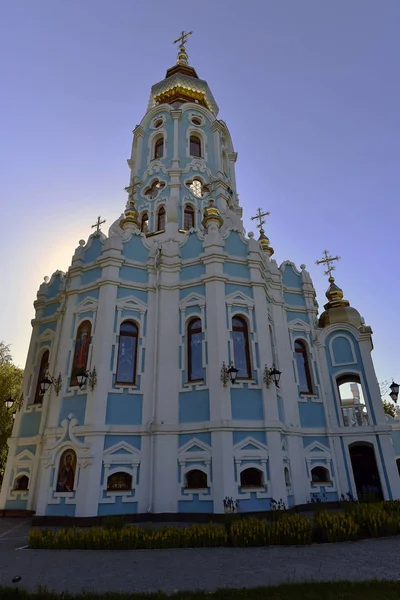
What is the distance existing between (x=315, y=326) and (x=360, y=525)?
426 inches

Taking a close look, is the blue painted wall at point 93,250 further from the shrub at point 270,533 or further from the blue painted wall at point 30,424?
the shrub at point 270,533

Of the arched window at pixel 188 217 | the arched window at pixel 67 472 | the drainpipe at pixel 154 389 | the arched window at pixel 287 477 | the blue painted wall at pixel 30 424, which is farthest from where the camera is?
the arched window at pixel 188 217

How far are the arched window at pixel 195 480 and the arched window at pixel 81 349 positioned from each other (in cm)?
518

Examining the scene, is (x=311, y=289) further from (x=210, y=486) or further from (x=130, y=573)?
(x=130, y=573)

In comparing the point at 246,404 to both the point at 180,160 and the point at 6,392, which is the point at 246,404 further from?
the point at 6,392

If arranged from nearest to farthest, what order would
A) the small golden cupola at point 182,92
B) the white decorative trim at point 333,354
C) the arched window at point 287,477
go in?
the arched window at point 287,477 → the white decorative trim at point 333,354 → the small golden cupola at point 182,92

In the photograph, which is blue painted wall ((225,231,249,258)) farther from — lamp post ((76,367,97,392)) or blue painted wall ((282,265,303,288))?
lamp post ((76,367,97,392))

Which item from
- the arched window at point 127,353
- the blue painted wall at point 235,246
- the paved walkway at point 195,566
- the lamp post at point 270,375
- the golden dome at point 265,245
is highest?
the golden dome at point 265,245

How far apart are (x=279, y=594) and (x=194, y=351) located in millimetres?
9514

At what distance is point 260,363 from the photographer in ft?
46.8

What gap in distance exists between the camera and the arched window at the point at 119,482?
493 inches

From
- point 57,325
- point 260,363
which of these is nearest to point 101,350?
point 57,325

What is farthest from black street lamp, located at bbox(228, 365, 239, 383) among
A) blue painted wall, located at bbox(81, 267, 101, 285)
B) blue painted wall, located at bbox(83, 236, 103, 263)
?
blue painted wall, located at bbox(83, 236, 103, 263)

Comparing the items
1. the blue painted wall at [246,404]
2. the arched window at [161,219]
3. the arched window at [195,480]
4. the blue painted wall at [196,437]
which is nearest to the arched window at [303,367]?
the blue painted wall at [246,404]
